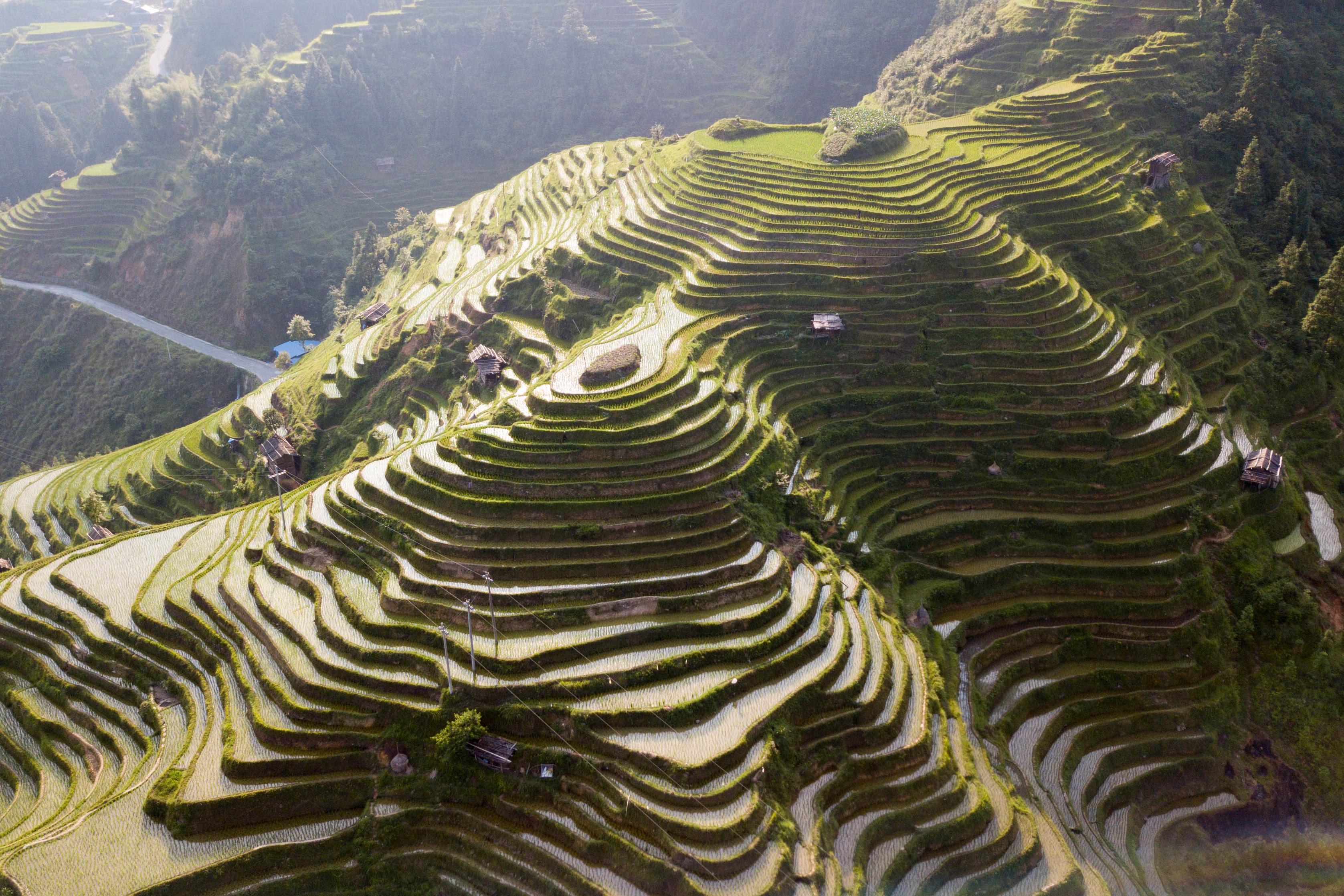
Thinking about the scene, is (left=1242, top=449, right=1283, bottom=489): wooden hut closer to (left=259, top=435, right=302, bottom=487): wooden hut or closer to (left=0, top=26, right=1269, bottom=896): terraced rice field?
(left=0, top=26, right=1269, bottom=896): terraced rice field

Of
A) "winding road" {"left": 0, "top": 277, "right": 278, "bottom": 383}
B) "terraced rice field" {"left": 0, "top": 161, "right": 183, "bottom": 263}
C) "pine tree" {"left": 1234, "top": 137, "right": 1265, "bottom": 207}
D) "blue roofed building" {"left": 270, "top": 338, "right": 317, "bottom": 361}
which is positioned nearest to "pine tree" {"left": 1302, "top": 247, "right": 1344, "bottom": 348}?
"pine tree" {"left": 1234, "top": 137, "right": 1265, "bottom": 207}

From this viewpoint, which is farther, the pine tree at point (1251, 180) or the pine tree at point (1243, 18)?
the pine tree at point (1243, 18)

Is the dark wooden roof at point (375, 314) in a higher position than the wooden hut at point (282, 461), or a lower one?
higher

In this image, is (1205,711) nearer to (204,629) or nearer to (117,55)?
(204,629)

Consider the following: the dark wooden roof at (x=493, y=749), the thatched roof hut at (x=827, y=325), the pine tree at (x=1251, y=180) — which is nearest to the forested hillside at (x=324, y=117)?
the thatched roof hut at (x=827, y=325)

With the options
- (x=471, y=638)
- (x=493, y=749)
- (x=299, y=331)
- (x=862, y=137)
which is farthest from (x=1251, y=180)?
(x=299, y=331)

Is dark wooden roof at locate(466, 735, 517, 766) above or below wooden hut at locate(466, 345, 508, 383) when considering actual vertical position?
below

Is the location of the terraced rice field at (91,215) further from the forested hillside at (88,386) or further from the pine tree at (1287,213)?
the pine tree at (1287,213)
